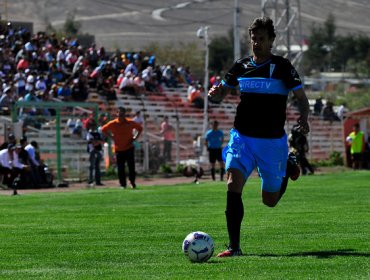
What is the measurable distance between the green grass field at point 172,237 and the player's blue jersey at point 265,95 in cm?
126

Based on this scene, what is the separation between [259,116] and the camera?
1114 centimetres

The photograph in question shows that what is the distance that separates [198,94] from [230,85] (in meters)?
35.7

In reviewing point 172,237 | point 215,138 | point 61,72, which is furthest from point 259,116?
point 61,72

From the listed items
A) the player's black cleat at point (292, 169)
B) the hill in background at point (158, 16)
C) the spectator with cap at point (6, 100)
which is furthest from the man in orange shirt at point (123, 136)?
the hill in background at point (158, 16)

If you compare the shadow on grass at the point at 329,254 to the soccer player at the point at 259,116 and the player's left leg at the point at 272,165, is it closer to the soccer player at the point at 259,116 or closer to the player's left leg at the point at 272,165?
the soccer player at the point at 259,116

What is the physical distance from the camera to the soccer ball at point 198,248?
404 inches

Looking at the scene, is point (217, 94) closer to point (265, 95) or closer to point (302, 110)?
point (265, 95)

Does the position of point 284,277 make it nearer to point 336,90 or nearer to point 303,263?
point 303,263

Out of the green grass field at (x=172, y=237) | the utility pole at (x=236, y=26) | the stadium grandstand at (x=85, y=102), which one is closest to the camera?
the green grass field at (x=172, y=237)

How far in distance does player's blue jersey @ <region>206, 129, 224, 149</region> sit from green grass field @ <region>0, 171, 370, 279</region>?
11744 mm

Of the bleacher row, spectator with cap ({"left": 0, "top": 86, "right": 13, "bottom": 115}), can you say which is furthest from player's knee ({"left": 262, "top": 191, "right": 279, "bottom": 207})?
spectator with cap ({"left": 0, "top": 86, "right": 13, "bottom": 115})

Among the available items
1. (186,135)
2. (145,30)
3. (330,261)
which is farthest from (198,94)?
(145,30)

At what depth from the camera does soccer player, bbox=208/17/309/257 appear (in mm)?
11055

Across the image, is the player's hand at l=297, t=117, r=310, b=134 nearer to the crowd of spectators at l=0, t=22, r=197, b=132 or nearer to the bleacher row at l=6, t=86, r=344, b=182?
the crowd of spectators at l=0, t=22, r=197, b=132
